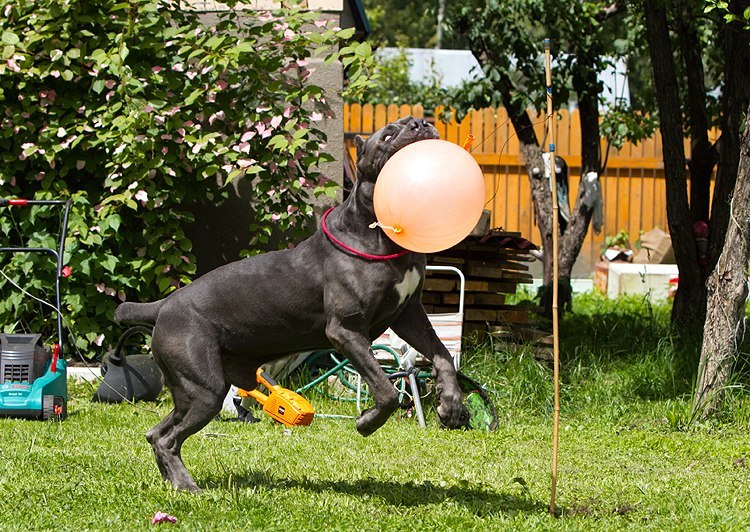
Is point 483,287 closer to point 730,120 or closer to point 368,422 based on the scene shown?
point 730,120

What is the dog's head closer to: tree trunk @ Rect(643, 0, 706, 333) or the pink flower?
the pink flower

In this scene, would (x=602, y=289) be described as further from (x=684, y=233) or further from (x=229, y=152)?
(x=229, y=152)

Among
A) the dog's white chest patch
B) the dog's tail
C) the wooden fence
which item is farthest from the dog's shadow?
the wooden fence

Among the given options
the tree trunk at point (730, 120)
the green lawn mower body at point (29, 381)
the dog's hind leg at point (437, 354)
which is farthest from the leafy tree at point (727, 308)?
the green lawn mower body at point (29, 381)

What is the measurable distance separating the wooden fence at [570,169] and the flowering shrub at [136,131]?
7414mm

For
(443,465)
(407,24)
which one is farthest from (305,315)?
(407,24)

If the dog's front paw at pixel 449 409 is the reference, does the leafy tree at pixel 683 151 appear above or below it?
above

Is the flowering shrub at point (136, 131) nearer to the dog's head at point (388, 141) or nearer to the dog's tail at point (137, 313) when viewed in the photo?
the dog's tail at point (137, 313)

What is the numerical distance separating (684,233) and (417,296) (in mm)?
4495

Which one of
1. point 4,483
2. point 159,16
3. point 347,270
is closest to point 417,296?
point 347,270

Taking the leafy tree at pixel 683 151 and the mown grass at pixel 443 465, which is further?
the leafy tree at pixel 683 151

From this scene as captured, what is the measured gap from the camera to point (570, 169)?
16.2 m

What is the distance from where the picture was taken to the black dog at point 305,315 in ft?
14.8

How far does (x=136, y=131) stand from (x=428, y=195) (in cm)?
416
